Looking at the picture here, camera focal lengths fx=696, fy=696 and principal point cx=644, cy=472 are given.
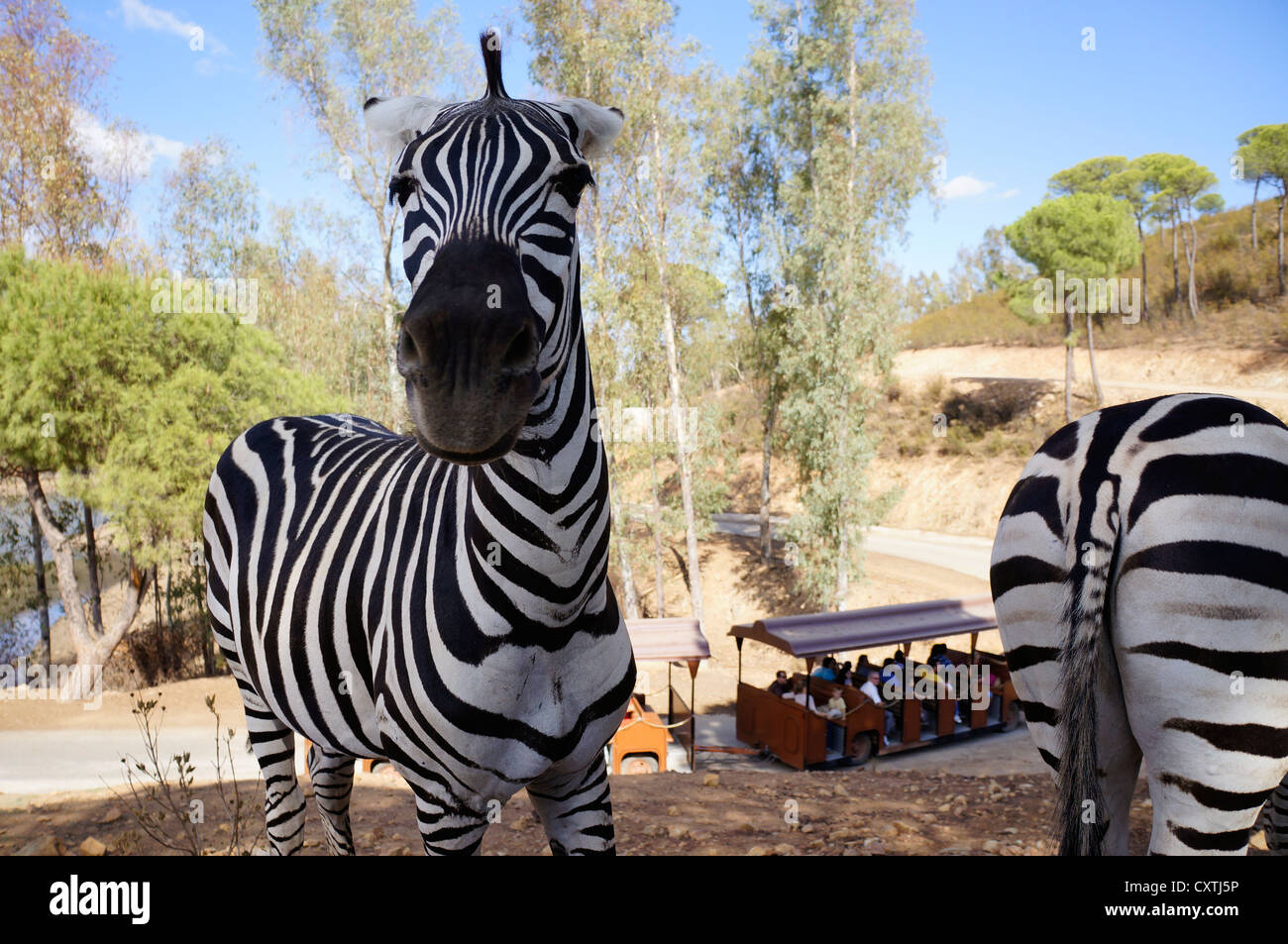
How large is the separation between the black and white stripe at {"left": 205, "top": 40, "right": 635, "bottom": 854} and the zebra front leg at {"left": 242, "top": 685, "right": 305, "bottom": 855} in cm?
62

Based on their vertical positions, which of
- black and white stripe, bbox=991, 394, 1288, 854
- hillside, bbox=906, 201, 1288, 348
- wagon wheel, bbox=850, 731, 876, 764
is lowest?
wagon wheel, bbox=850, 731, 876, 764

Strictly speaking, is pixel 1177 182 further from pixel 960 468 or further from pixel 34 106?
pixel 34 106

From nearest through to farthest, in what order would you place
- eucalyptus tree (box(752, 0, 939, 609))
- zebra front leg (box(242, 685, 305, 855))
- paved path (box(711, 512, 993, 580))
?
zebra front leg (box(242, 685, 305, 855)) → eucalyptus tree (box(752, 0, 939, 609)) → paved path (box(711, 512, 993, 580))

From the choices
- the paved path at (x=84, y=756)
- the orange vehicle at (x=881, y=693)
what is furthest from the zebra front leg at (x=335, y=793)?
the orange vehicle at (x=881, y=693)

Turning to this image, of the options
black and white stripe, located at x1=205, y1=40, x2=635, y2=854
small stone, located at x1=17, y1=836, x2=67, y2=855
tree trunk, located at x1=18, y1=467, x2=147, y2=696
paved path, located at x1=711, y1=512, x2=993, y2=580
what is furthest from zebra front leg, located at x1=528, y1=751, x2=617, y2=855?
paved path, located at x1=711, y1=512, x2=993, y2=580

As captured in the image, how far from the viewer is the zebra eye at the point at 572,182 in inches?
66.3

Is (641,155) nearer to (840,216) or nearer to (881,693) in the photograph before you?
(840,216)

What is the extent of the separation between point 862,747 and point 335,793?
29.6 ft

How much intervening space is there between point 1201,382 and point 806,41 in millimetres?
19436

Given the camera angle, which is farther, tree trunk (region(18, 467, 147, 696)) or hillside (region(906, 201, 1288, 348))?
hillside (region(906, 201, 1288, 348))

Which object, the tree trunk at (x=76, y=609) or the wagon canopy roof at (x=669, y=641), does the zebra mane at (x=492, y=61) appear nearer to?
the wagon canopy roof at (x=669, y=641)

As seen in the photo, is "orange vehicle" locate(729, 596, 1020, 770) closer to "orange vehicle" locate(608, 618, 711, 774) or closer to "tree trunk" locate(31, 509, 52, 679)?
"orange vehicle" locate(608, 618, 711, 774)

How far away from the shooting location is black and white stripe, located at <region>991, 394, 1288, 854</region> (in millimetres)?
1977

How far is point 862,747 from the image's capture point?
1043cm
